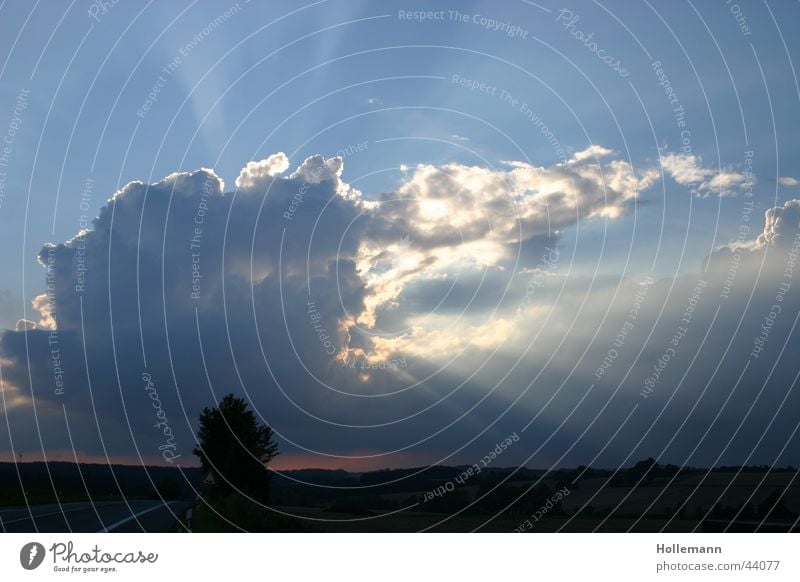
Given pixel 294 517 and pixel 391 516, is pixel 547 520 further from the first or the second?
pixel 294 517

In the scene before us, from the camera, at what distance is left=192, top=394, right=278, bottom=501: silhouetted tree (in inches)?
2625

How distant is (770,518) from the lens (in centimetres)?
2200
